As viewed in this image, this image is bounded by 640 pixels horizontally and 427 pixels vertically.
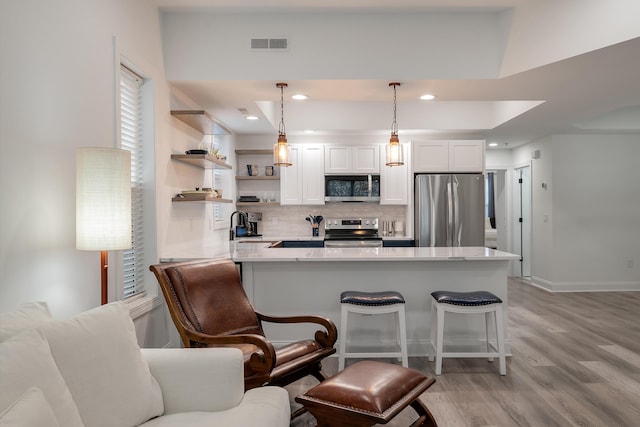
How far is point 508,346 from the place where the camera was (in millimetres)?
3676

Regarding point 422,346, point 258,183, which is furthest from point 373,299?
point 258,183

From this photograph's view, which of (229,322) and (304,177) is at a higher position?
(304,177)

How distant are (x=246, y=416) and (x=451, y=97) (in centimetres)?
368

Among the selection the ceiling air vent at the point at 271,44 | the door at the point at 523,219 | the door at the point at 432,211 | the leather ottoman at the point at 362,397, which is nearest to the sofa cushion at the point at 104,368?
the leather ottoman at the point at 362,397

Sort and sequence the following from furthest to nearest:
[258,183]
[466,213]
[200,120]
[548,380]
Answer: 1. [258,183]
2. [466,213]
3. [200,120]
4. [548,380]

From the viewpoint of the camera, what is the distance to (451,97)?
4.30 metres

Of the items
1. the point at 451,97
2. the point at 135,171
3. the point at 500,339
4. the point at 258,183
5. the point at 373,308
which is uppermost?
the point at 451,97

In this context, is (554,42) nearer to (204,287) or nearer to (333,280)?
(333,280)

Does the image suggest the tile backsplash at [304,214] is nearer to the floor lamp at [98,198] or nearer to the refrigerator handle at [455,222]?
the refrigerator handle at [455,222]

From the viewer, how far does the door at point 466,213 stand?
5.92 m

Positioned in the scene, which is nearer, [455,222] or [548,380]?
[548,380]

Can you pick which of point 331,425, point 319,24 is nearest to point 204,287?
point 331,425

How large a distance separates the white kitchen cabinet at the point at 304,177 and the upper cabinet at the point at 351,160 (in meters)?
0.12

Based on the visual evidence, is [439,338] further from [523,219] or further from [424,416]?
[523,219]
